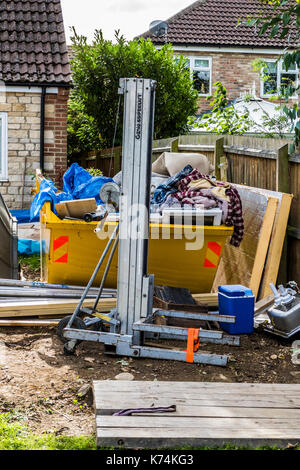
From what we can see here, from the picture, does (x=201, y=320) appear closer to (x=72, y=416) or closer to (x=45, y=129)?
(x=72, y=416)

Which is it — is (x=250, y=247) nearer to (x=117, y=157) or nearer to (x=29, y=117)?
(x=117, y=157)

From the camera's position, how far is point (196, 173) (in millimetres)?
7340

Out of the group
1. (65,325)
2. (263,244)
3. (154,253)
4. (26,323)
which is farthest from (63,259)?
(263,244)

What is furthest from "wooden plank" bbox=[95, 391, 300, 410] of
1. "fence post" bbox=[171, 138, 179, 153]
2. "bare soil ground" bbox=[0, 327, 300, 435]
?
"fence post" bbox=[171, 138, 179, 153]

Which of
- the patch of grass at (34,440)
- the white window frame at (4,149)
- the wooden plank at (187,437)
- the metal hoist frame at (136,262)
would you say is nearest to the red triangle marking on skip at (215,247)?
the metal hoist frame at (136,262)

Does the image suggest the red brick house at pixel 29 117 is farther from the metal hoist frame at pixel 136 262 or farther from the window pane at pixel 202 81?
the window pane at pixel 202 81

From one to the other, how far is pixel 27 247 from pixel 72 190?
2748mm

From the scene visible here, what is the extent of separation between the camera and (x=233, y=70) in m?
24.4

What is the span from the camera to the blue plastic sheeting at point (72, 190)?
703 centimetres

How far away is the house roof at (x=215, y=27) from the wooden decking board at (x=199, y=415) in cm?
2067

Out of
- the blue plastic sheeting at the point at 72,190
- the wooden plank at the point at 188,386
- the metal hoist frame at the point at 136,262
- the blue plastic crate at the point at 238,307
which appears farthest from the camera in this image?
the blue plastic sheeting at the point at 72,190
